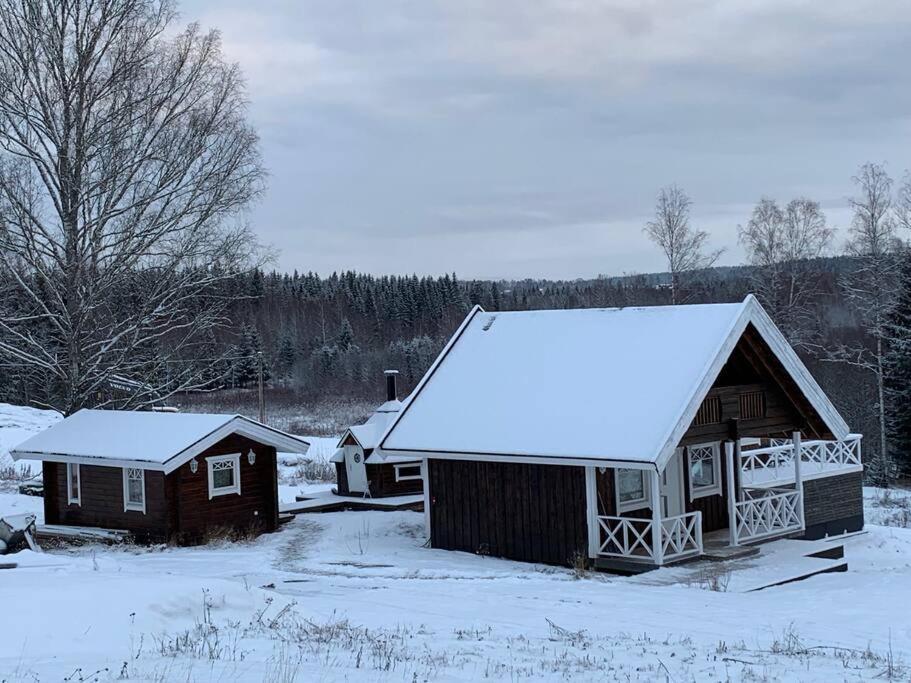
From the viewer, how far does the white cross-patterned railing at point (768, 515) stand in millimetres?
19231

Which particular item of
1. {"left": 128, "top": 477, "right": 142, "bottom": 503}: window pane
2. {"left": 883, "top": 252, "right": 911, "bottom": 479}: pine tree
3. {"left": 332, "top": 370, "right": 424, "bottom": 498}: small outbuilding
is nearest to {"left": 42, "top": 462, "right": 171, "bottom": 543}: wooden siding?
{"left": 128, "top": 477, "right": 142, "bottom": 503}: window pane

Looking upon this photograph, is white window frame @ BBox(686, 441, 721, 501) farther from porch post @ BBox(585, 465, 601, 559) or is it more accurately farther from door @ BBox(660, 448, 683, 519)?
porch post @ BBox(585, 465, 601, 559)

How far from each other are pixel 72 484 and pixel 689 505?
43.6 ft

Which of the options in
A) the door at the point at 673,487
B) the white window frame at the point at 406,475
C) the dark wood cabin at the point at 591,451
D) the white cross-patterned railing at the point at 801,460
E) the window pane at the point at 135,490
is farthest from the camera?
the white window frame at the point at 406,475

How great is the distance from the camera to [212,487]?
21.2m

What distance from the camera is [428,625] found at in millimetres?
11750

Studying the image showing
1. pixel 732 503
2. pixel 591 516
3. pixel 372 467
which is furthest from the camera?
pixel 372 467

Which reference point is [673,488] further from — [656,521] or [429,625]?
[429,625]

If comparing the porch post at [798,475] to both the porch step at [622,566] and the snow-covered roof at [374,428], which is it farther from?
the snow-covered roof at [374,428]

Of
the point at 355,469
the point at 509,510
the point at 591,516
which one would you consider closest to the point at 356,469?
the point at 355,469

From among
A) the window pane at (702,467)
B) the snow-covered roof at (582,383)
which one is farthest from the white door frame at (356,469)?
the window pane at (702,467)

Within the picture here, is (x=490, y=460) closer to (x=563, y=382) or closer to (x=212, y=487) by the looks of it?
(x=563, y=382)

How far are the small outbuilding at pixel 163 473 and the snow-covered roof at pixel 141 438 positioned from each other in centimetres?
3

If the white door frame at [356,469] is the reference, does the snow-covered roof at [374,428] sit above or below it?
above
